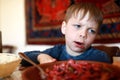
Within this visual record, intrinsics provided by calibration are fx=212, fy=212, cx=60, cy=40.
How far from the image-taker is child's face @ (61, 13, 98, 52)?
844mm

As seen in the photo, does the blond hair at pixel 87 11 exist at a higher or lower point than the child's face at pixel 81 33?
higher

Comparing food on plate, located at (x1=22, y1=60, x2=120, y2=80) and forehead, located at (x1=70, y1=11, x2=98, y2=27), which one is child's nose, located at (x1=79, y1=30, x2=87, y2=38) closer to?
forehead, located at (x1=70, y1=11, x2=98, y2=27)

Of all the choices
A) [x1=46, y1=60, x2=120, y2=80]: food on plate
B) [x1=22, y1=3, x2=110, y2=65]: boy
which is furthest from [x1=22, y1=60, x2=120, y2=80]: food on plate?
[x1=22, y1=3, x2=110, y2=65]: boy

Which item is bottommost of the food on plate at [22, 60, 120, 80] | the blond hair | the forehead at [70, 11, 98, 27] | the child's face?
the food on plate at [22, 60, 120, 80]

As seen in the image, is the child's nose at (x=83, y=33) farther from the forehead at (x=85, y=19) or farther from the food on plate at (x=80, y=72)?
the food on plate at (x=80, y=72)

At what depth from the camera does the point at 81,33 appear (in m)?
0.83

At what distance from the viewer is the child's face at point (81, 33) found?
33.2 inches

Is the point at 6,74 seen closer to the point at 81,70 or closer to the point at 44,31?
the point at 81,70

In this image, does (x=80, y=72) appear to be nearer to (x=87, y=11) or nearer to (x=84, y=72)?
(x=84, y=72)

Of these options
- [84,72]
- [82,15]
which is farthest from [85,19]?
[84,72]

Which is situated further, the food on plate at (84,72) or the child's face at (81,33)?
the child's face at (81,33)

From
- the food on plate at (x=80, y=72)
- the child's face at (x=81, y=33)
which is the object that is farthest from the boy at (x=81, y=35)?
the food on plate at (x=80, y=72)

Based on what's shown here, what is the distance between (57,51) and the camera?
0.95 metres

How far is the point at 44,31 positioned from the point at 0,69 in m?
1.55
